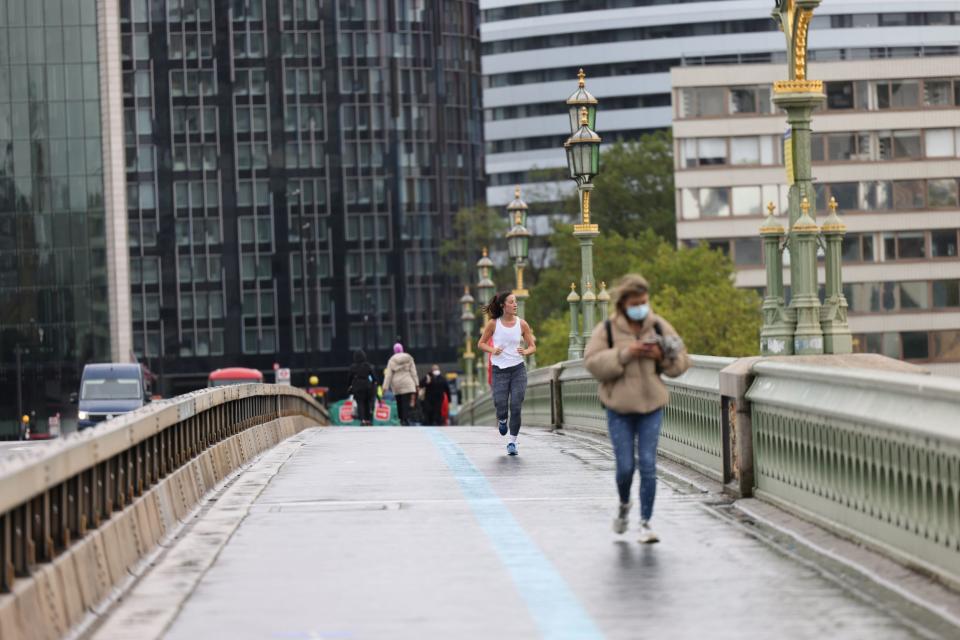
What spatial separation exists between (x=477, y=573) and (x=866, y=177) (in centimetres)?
9306

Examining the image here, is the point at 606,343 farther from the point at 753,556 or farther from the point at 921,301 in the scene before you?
the point at 921,301

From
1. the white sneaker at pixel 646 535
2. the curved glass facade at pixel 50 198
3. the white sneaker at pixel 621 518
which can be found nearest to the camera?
the white sneaker at pixel 646 535

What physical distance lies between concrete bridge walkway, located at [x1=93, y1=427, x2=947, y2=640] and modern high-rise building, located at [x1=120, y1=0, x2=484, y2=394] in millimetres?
103497

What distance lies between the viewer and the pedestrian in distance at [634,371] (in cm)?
1112

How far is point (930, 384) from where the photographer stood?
30.9 ft

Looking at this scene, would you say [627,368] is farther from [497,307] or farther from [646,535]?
[497,307]

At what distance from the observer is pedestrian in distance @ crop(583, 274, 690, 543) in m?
11.1

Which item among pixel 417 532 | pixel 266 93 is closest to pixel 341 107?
pixel 266 93

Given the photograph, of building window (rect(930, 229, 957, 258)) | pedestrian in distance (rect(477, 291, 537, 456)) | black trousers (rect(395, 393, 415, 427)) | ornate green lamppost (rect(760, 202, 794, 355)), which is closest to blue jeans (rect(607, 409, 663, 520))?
pedestrian in distance (rect(477, 291, 537, 456))

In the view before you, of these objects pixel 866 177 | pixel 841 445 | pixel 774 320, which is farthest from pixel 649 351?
pixel 866 177

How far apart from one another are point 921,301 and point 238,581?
94762 mm

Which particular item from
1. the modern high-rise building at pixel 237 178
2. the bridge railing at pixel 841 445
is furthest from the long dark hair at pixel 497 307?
the modern high-rise building at pixel 237 178

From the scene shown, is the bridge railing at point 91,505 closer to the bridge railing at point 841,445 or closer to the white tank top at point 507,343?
the bridge railing at point 841,445

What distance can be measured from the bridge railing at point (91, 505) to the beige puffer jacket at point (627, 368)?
106 inches
